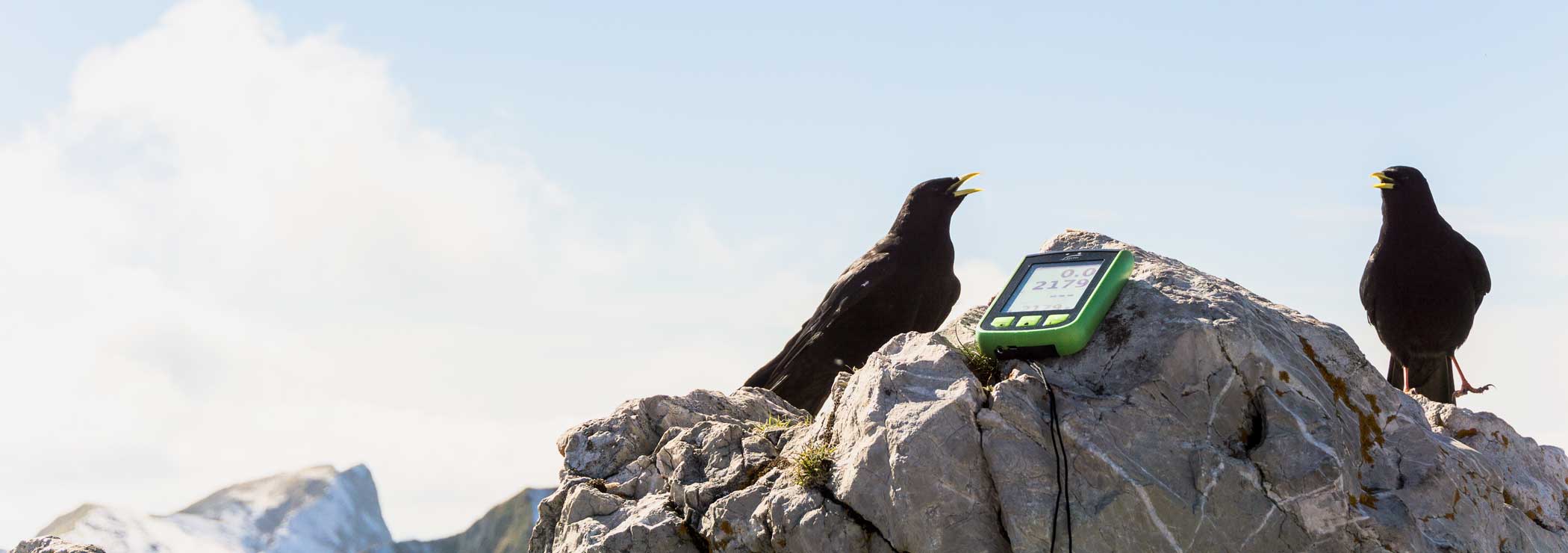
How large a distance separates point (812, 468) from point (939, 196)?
651 cm

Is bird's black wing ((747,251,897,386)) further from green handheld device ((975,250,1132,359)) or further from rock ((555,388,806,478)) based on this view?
green handheld device ((975,250,1132,359))

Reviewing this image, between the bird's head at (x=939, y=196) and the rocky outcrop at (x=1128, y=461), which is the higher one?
the bird's head at (x=939, y=196)

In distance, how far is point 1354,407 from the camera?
4.59 m

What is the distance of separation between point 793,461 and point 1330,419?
1855mm

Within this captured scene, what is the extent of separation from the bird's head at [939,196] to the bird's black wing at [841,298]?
0.50 metres

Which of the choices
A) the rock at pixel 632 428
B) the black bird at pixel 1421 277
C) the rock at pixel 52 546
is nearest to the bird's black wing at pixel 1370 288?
the black bird at pixel 1421 277

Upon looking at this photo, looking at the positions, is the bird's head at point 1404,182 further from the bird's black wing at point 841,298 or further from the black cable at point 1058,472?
the black cable at point 1058,472

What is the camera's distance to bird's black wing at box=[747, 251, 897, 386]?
1016 centimetres

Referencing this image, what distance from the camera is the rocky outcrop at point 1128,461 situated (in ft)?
13.1

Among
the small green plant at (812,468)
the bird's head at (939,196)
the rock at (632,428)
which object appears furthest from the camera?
the bird's head at (939,196)

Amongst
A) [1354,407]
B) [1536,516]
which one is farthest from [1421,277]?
[1354,407]

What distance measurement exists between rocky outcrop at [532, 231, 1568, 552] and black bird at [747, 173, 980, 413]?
16.2 ft

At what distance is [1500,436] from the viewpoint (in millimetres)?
5281

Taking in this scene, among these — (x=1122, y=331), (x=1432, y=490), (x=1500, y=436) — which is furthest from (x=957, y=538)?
(x=1500, y=436)
